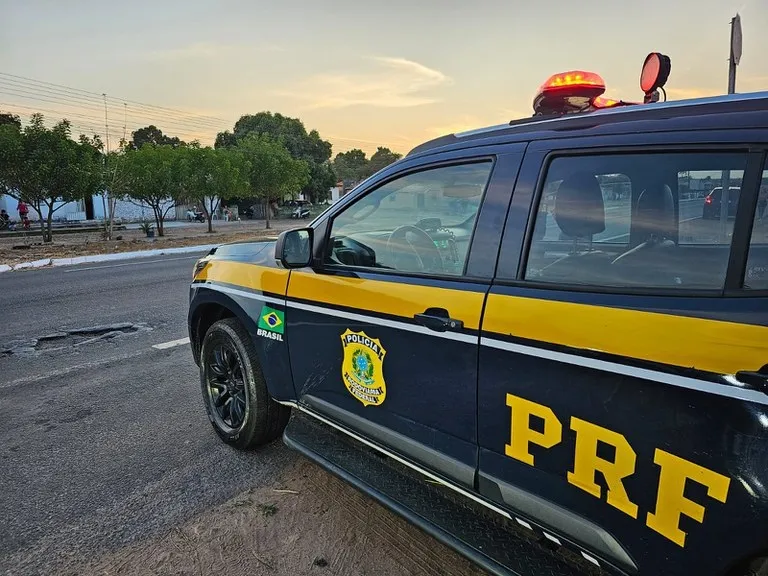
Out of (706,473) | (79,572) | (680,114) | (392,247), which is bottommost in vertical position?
(79,572)

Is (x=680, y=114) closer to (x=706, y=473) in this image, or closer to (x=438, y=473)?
(x=706, y=473)

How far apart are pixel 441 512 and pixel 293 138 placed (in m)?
53.3

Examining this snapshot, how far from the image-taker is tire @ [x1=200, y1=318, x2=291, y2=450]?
3.06 m

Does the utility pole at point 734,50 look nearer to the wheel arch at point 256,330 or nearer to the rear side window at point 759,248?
the rear side window at point 759,248

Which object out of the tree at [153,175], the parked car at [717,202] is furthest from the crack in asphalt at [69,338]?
the tree at [153,175]

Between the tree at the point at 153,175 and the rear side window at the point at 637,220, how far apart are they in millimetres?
22408

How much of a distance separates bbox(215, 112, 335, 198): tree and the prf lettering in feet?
169

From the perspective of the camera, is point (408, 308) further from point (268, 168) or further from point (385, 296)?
point (268, 168)

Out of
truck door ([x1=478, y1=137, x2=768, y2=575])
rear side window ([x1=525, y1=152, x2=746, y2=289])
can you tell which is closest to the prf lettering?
truck door ([x1=478, y1=137, x2=768, y2=575])

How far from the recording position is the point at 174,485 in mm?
2908

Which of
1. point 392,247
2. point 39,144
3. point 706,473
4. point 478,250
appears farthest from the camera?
point 39,144

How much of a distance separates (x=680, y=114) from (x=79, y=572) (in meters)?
2.83

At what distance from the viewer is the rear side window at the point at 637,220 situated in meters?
1.50

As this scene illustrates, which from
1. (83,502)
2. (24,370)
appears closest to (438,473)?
(83,502)
